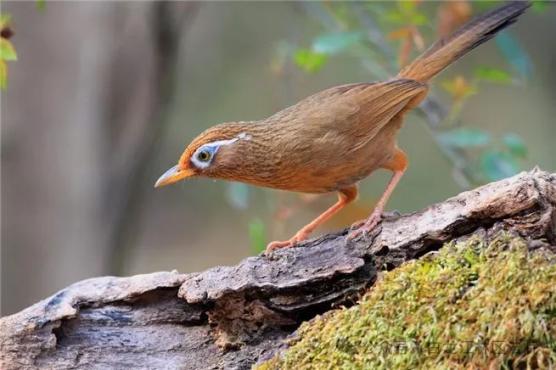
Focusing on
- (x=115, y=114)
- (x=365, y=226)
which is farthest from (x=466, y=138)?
(x=115, y=114)

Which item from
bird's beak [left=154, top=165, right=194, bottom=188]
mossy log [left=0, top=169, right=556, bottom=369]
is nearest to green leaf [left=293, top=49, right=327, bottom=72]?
bird's beak [left=154, top=165, right=194, bottom=188]

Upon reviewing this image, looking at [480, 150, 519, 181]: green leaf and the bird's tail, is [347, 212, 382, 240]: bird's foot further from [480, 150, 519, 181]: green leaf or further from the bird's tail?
[480, 150, 519, 181]: green leaf

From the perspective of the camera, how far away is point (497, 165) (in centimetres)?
459

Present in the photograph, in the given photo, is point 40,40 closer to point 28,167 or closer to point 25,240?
point 28,167

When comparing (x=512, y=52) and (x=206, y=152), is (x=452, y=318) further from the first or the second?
(x=512, y=52)

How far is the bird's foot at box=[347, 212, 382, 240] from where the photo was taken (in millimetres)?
2943

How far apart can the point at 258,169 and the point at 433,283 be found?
5.10ft

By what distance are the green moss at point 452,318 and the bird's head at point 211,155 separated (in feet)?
4.28

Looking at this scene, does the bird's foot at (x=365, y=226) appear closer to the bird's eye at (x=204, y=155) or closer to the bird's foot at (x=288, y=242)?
the bird's foot at (x=288, y=242)

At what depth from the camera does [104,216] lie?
621 centimetres

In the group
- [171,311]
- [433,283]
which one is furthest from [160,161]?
[433,283]

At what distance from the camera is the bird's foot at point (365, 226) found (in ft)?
9.66

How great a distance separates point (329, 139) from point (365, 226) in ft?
3.00

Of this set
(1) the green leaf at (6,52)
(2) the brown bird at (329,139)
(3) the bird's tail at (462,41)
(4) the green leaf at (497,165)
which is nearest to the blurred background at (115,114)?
(4) the green leaf at (497,165)
